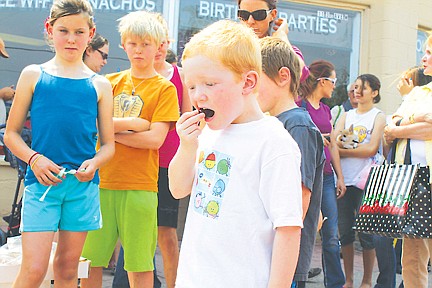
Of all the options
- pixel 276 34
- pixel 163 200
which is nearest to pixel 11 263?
pixel 163 200

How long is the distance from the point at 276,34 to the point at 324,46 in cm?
564

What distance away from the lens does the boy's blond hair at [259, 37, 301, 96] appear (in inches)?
125

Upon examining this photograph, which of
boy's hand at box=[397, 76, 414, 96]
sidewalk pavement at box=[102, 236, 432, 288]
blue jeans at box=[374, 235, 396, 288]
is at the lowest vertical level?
sidewalk pavement at box=[102, 236, 432, 288]

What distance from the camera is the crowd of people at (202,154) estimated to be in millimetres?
2396

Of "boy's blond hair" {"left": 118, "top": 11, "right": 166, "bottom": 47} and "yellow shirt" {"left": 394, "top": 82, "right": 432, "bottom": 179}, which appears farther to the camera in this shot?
"yellow shirt" {"left": 394, "top": 82, "right": 432, "bottom": 179}

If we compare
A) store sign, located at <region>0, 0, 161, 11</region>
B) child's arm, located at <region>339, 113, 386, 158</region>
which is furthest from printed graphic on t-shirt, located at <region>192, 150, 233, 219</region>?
store sign, located at <region>0, 0, 161, 11</region>

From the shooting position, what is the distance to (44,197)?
149 inches

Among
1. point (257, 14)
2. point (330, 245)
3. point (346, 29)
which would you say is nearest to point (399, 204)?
point (330, 245)

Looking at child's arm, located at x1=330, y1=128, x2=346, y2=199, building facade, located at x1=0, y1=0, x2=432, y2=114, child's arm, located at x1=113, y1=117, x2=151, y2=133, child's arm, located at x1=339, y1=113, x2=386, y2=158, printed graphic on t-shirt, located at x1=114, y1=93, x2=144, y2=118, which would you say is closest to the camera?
child's arm, located at x1=113, y1=117, x2=151, y2=133

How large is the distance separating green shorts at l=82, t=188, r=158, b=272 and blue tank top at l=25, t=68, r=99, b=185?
48 cm

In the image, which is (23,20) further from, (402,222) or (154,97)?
(402,222)

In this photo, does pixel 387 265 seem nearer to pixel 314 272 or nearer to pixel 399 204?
pixel 314 272

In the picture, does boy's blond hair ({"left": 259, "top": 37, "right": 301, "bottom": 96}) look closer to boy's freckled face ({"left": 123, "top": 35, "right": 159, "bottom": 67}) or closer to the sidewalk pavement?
boy's freckled face ({"left": 123, "top": 35, "right": 159, "bottom": 67})

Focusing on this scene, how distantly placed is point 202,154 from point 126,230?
1869 mm
